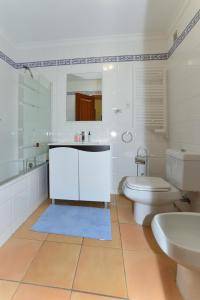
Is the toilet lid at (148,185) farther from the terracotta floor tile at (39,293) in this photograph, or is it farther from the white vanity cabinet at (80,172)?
the terracotta floor tile at (39,293)

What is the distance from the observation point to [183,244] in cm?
95

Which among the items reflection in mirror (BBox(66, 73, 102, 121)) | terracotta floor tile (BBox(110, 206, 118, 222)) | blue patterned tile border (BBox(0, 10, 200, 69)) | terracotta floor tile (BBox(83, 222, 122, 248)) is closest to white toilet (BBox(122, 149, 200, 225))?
terracotta floor tile (BBox(110, 206, 118, 222))

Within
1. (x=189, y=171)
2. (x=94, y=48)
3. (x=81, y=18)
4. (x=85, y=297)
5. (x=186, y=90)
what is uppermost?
(x=81, y=18)

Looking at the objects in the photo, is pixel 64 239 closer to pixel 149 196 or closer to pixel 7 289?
pixel 7 289

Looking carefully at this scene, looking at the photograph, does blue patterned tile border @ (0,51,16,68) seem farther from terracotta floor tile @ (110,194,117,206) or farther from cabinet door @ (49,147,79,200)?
terracotta floor tile @ (110,194,117,206)

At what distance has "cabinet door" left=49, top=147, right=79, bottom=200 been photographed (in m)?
2.13

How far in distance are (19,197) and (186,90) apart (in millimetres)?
1996

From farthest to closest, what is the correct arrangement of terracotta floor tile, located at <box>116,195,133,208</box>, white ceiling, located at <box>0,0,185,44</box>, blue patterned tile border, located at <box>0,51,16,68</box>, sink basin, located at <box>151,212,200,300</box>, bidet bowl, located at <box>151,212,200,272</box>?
1. blue patterned tile border, located at <box>0,51,16,68</box>
2. terracotta floor tile, located at <box>116,195,133,208</box>
3. white ceiling, located at <box>0,0,185,44</box>
4. bidet bowl, located at <box>151,212,200,272</box>
5. sink basin, located at <box>151,212,200,300</box>

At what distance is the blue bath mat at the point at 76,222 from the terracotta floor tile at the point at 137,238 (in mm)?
141

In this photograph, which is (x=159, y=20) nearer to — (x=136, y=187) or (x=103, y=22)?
(x=103, y=22)

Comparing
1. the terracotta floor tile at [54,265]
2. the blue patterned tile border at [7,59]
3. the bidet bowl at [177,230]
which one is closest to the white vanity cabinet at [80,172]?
the terracotta floor tile at [54,265]

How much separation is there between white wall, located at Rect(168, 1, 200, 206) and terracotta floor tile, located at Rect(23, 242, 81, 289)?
115 cm

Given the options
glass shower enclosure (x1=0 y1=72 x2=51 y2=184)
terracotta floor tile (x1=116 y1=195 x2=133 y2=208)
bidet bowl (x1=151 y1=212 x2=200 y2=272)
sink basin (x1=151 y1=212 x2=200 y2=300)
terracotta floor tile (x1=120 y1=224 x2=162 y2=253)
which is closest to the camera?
sink basin (x1=151 y1=212 x2=200 y2=300)


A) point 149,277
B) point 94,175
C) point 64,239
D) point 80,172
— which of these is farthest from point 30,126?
point 149,277
